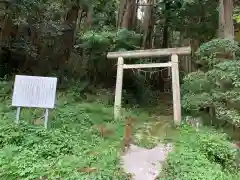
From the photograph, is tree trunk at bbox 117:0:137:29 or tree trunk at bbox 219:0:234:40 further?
tree trunk at bbox 117:0:137:29

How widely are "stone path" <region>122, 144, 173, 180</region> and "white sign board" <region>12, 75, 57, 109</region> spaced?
2275 mm

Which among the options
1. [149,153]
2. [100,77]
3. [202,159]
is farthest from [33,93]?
[100,77]

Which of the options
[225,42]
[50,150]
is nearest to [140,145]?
[50,150]

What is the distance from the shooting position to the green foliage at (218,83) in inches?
313

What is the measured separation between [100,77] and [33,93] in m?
5.87

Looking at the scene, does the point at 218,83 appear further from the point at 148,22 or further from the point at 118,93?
the point at 148,22

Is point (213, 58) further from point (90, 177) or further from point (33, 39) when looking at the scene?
point (33, 39)

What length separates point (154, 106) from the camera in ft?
42.5

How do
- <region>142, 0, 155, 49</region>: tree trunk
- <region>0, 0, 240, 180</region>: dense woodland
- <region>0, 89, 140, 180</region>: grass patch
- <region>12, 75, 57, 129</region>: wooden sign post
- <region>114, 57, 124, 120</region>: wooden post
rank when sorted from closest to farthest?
<region>0, 89, 140, 180</region>: grass patch, <region>0, 0, 240, 180</region>: dense woodland, <region>12, 75, 57, 129</region>: wooden sign post, <region>114, 57, 124, 120</region>: wooden post, <region>142, 0, 155, 49</region>: tree trunk

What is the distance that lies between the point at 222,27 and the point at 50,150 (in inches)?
282

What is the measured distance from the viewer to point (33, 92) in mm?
7664

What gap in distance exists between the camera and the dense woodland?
6.46 meters

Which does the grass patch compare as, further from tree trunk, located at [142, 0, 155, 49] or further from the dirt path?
tree trunk, located at [142, 0, 155, 49]

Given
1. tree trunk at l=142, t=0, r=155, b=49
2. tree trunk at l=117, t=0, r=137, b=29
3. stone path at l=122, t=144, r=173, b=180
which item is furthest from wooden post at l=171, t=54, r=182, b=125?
tree trunk at l=142, t=0, r=155, b=49
